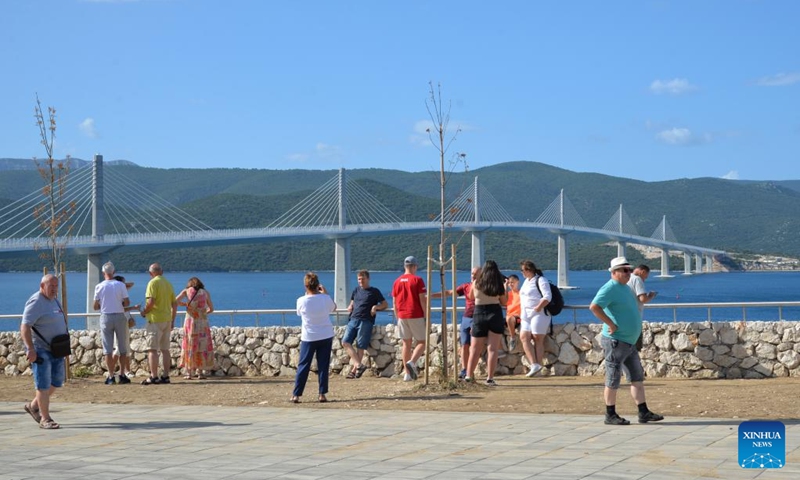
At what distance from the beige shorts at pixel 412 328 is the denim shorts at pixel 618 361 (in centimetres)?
367

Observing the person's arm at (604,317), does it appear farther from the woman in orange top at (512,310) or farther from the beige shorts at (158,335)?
the beige shorts at (158,335)

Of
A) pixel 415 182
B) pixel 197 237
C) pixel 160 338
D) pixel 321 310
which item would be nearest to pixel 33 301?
pixel 321 310

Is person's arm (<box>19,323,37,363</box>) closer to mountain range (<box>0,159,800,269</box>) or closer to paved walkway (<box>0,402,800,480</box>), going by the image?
paved walkway (<box>0,402,800,480</box>)

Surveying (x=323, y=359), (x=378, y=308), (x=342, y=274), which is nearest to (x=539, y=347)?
(x=378, y=308)

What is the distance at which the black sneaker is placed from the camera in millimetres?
7441

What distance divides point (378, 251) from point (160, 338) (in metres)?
88.8

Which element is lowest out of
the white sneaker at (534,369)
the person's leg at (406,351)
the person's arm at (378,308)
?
the white sneaker at (534,369)

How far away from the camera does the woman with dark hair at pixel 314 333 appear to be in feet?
30.9

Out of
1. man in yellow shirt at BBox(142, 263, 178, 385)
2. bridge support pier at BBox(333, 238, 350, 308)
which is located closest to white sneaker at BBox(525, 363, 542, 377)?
man in yellow shirt at BBox(142, 263, 178, 385)

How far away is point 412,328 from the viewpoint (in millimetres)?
11109

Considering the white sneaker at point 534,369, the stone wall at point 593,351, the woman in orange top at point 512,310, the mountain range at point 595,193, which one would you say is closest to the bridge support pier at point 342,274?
the stone wall at point 593,351

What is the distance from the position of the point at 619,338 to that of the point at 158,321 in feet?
19.2

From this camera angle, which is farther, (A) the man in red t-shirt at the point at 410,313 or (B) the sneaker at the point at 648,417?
(A) the man in red t-shirt at the point at 410,313

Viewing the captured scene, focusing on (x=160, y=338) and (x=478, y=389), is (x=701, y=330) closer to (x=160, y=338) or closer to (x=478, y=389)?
(x=478, y=389)
